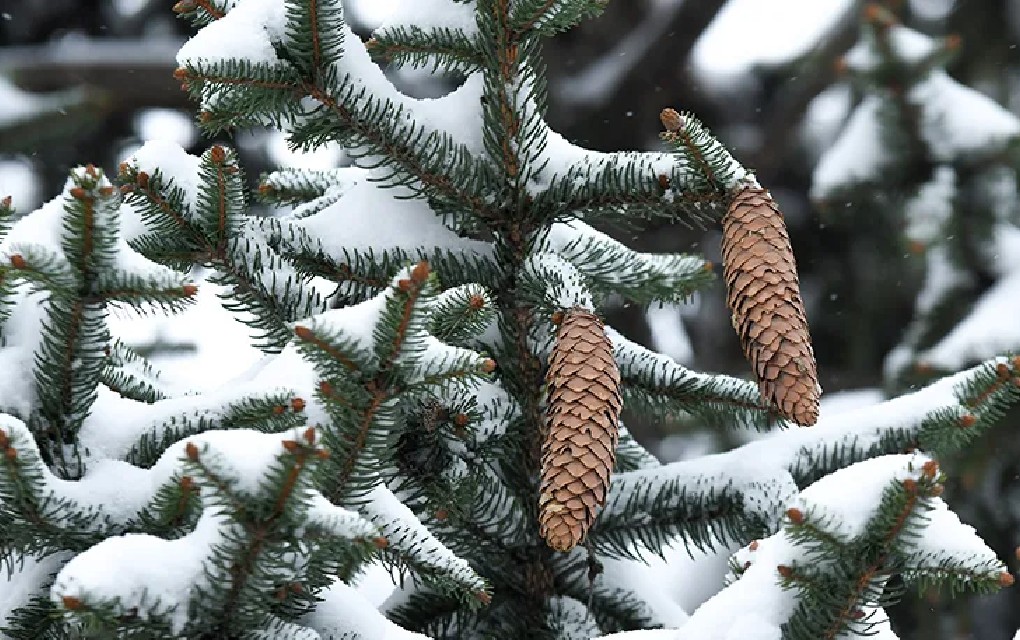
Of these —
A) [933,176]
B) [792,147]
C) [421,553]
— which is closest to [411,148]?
[421,553]

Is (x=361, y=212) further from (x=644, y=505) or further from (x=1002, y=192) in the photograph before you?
(x=1002, y=192)

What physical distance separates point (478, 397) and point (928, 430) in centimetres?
71

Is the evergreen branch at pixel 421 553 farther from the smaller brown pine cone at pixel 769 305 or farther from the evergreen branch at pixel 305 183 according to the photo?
the evergreen branch at pixel 305 183

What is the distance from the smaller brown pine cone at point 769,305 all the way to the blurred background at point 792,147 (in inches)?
83.0

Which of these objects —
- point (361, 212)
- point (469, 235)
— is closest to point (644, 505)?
point (469, 235)

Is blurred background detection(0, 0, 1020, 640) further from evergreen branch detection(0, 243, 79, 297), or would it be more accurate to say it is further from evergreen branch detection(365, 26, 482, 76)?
evergreen branch detection(0, 243, 79, 297)

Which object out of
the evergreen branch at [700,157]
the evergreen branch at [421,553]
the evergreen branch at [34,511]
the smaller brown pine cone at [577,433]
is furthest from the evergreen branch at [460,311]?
the evergreen branch at [34,511]

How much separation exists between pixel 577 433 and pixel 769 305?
0.31m

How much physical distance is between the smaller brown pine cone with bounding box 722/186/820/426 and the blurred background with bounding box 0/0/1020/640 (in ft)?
6.91

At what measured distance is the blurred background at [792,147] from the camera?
399 cm

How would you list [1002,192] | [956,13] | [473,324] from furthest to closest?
[956,13] < [1002,192] < [473,324]

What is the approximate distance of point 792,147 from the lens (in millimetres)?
5453

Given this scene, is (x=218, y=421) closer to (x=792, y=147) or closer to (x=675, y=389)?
(x=675, y=389)

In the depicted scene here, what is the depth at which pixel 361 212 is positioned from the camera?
1.76 m
